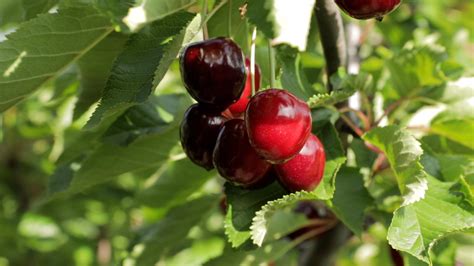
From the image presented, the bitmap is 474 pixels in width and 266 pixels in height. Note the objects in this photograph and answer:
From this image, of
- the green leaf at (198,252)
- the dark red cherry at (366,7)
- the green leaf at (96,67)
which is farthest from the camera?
the green leaf at (198,252)

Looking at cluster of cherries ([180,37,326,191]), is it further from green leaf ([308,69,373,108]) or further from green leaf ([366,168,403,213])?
green leaf ([366,168,403,213])

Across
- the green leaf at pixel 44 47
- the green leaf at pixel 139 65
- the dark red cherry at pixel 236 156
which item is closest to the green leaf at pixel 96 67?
the green leaf at pixel 44 47

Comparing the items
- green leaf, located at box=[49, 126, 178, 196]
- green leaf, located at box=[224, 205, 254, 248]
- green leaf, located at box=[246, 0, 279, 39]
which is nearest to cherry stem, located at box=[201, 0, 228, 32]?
green leaf, located at box=[246, 0, 279, 39]

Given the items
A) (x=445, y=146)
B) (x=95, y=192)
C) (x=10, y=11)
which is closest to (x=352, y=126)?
(x=445, y=146)

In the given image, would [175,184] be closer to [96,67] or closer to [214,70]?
[96,67]

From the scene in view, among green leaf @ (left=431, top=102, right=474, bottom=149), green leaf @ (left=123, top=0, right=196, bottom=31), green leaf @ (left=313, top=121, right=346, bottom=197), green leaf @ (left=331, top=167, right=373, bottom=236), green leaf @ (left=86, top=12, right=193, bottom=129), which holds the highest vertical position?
→ green leaf @ (left=123, top=0, right=196, bottom=31)

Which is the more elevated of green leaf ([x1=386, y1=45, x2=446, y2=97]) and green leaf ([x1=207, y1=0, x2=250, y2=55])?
green leaf ([x1=207, y1=0, x2=250, y2=55])

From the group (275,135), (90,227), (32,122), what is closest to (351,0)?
(275,135)

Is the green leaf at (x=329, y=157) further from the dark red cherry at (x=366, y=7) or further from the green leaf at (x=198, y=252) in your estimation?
the green leaf at (x=198, y=252)
